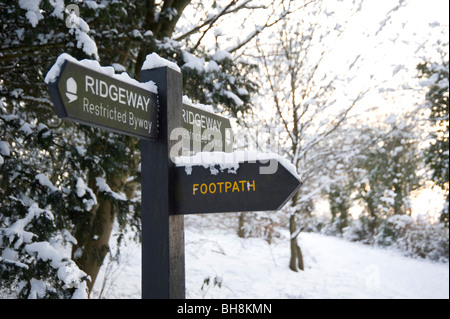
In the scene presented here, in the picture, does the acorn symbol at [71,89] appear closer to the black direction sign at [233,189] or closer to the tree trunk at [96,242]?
the black direction sign at [233,189]

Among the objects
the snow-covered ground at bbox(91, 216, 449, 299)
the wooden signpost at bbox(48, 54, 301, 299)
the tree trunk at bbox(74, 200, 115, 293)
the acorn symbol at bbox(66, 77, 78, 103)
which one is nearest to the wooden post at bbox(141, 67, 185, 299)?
the wooden signpost at bbox(48, 54, 301, 299)

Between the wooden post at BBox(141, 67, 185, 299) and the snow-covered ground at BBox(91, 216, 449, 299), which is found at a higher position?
the wooden post at BBox(141, 67, 185, 299)

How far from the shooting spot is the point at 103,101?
186 cm

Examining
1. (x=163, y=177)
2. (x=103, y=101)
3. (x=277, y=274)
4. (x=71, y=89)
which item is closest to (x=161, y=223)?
(x=163, y=177)

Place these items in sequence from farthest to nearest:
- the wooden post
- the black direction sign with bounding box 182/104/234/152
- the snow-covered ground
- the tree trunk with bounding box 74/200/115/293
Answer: the snow-covered ground, the tree trunk with bounding box 74/200/115/293, the black direction sign with bounding box 182/104/234/152, the wooden post

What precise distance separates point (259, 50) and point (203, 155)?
785 centimetres

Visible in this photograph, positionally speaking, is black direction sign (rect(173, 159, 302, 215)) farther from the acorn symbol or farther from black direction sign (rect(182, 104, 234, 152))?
the acorn symbol

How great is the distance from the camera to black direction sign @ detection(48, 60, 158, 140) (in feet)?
5.52

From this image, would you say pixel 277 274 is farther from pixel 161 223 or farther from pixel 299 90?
pixel 161 223

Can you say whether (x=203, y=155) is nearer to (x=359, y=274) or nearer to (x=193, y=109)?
(x=193, y=109)

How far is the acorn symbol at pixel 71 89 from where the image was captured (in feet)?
5.56

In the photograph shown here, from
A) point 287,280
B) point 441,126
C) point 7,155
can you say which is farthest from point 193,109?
point 441,126

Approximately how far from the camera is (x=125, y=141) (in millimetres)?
5176

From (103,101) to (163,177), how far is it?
46 cm
